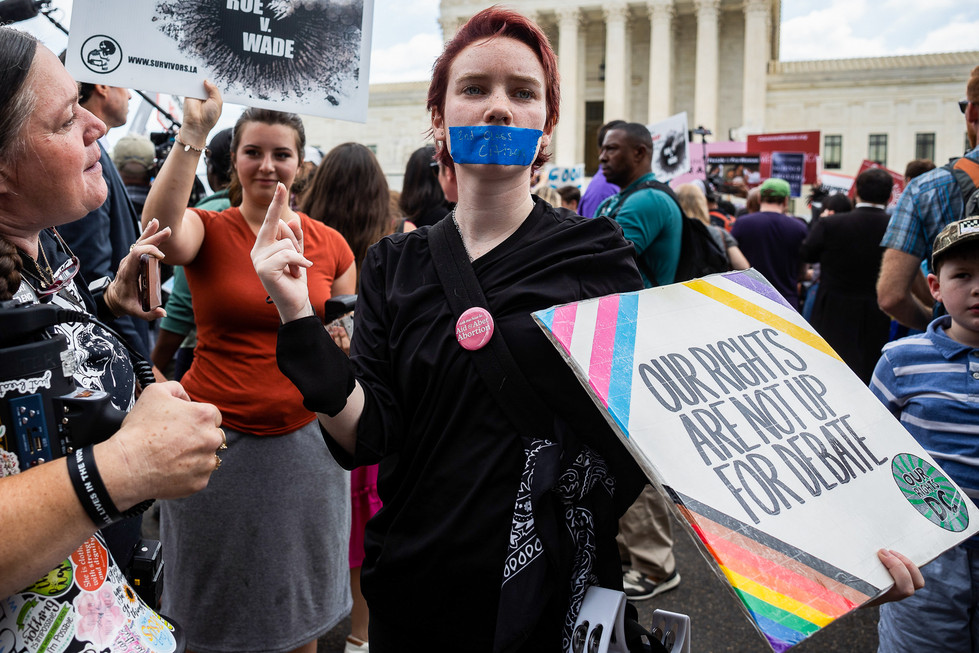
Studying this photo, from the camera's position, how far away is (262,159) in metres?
2.66

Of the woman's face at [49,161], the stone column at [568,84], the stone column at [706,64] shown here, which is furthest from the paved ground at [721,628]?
the stone column at [706,64]

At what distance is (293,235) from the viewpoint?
4.83 ft

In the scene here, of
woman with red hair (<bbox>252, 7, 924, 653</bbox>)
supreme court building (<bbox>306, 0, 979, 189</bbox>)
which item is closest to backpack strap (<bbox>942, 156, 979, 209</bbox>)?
woman with red hair (<bbox>252, 7, 924, 653</bbox>)

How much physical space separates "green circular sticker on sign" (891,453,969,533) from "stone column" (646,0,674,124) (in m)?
40.9

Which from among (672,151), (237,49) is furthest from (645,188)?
(672,151)

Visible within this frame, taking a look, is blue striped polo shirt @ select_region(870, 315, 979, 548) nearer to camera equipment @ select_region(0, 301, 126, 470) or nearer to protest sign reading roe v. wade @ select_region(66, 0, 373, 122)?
protest sign reading roe v. wade @ select_region(66, 0, 373, 122)

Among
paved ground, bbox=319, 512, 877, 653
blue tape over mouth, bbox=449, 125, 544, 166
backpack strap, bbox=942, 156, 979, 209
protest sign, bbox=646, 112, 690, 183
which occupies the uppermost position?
protest sign, bbox=646, 112, 690, 183

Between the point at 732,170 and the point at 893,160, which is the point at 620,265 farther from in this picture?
the point at 893,160

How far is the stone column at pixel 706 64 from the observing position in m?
39.5

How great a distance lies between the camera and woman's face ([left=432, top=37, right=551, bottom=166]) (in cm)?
152

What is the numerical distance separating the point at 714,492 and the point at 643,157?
10.8 feet

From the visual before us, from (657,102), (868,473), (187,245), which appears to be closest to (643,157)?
(187,245)

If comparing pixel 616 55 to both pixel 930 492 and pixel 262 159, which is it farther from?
Result: pixel 930 492

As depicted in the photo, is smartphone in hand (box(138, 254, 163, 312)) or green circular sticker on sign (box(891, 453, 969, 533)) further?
smartphone in hand (box(138, 254, 163, 312))
